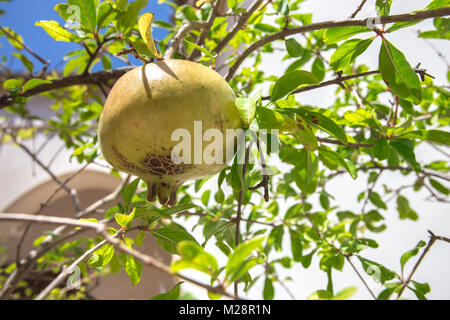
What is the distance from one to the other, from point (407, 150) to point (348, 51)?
265 millimetres

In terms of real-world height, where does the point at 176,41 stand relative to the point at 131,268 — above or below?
above

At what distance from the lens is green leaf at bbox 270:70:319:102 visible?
50 cm

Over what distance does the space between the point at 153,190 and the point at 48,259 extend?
1453 mm

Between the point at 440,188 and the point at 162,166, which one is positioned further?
the point at 440,188

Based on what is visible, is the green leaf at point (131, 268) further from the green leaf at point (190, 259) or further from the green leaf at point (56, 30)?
the green leaf at point (56, 30)

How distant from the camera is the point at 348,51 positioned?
61 cm

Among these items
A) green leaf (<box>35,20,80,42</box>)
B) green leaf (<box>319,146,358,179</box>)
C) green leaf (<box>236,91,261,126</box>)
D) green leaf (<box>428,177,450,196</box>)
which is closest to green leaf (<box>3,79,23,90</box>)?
green leaf (<box>35,20,80,42</box>)

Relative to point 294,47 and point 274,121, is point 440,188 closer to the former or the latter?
point 294,47

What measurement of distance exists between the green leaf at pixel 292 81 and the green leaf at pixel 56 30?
0.52m

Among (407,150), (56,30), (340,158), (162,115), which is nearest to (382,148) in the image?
(407,150)
